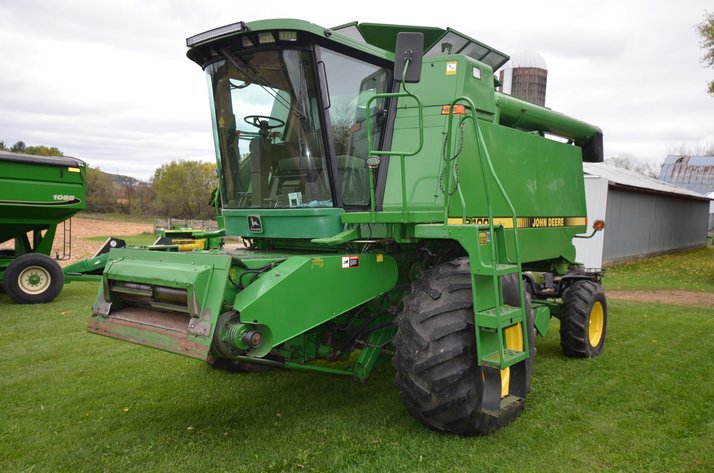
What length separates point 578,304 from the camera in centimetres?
607

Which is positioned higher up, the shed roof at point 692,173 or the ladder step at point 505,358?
the shed roof at point 692,173

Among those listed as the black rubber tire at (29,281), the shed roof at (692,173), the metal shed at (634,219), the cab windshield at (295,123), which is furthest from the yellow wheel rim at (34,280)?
the shed roof at (692,173)

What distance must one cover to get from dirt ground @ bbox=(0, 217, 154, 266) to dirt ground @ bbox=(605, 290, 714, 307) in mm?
14754

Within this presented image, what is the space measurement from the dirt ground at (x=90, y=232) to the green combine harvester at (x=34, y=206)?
742 cm

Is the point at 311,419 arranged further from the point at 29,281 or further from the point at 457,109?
the point at 29,281

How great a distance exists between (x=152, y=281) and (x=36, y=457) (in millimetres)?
1402

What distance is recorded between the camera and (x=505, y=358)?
3.73 meters

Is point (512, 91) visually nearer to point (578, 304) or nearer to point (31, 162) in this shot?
point (578, 304)

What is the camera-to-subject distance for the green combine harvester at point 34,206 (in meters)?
9.20

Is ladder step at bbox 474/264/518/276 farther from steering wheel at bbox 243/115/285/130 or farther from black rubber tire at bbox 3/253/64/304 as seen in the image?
black rubber tire at bbox 3/253/64/304

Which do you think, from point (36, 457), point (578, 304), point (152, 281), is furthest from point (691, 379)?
point (36, 457)

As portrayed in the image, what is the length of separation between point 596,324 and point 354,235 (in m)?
3.86

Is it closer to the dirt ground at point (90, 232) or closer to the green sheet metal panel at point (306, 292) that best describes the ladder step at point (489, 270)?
the green sheet metal panel at point (306, 292)

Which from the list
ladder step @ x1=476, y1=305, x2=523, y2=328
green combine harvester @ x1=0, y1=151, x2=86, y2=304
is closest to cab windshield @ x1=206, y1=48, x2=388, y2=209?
ladder step @ x1=476, y1=305, x2=523, y2=328
